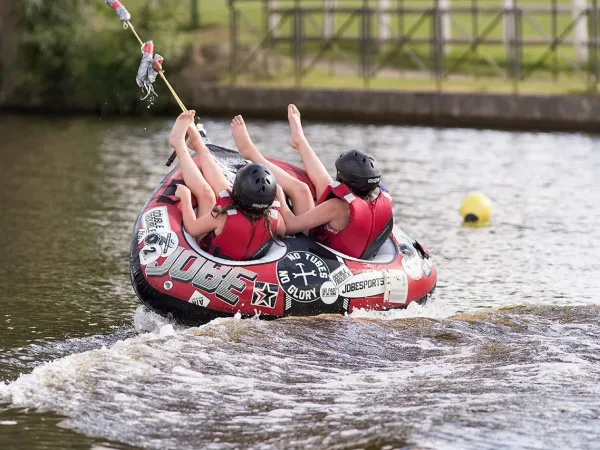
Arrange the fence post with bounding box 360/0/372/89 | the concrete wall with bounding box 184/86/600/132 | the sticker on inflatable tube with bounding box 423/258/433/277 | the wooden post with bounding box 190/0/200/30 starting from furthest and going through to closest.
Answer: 1. the wooden post with bounding box 190/0/200/30
2. the fence post with bounding box 360/0/372/89
3. the concrete wall with bounding box 184/86/600/132
4. the sticker on inflatable tube with bounding box 423/258/433/277

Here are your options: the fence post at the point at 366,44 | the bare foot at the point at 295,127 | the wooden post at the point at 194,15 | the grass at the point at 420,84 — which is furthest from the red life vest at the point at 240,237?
the wooden post at the point at 194,15

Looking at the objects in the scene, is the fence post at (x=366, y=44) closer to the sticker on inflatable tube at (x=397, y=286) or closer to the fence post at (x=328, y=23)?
the fence post at (x=328, y=23)

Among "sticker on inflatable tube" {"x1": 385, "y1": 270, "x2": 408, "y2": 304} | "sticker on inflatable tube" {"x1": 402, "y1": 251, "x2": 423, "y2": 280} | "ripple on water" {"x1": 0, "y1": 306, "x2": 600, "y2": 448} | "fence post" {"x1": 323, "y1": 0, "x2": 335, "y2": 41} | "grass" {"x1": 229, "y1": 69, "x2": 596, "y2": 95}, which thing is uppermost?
"fence post" {"x1": 323, "y1": 0, "x2": 335, "y2": 41}

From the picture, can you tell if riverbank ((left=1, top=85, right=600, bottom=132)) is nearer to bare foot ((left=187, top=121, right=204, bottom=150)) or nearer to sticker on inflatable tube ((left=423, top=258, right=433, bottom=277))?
sticker on inflatable tube ((left=423, top=258, right=433, bottom=277))

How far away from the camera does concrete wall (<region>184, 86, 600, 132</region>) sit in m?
21.1

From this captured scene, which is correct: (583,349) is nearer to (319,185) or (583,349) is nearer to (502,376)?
(502,376)

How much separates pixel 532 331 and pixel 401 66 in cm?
1791

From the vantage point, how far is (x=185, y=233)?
9328 millimetres

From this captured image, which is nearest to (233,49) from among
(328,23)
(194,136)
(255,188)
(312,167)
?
(328,23)

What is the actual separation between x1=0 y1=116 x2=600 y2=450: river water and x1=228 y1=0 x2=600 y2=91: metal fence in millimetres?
9060

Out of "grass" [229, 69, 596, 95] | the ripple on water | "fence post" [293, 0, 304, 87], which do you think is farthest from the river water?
"fence post" [293, 0, 304, 87]

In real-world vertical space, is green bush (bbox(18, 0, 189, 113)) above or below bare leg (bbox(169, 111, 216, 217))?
above

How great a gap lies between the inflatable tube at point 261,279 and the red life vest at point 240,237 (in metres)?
0.10

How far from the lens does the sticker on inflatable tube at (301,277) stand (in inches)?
356
